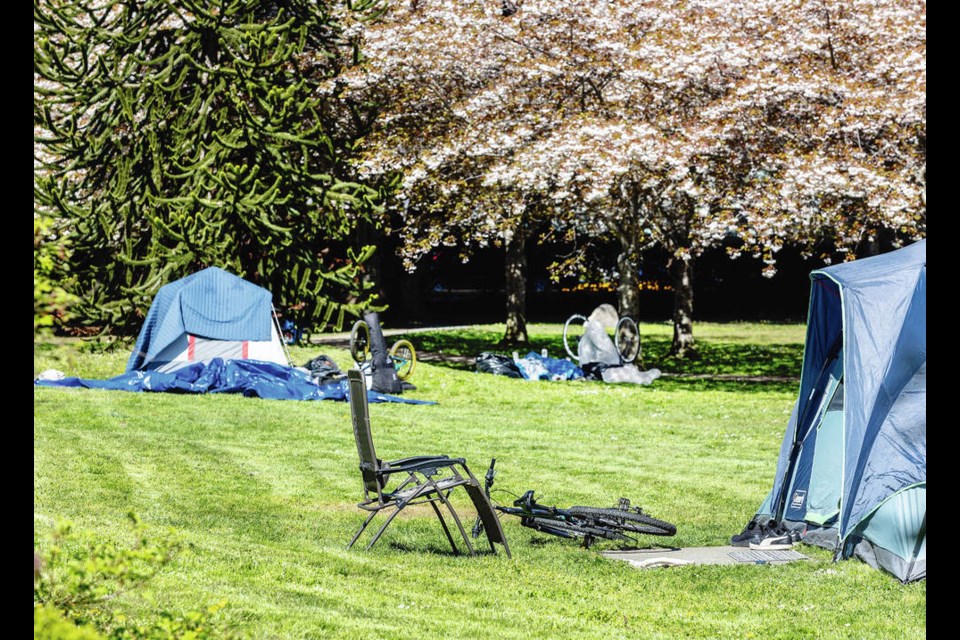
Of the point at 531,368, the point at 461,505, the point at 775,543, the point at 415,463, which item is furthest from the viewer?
the point at 531,368

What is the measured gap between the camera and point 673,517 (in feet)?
→ 29.9

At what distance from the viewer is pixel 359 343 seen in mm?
19281

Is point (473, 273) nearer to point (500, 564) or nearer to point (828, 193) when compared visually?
point (828, 193)

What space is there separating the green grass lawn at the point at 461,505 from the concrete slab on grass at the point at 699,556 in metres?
0.14

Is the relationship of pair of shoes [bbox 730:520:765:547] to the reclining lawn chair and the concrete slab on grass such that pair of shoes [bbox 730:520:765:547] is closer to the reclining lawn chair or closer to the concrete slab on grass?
the concrete slab on grass

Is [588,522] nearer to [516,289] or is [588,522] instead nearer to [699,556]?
[699,556]

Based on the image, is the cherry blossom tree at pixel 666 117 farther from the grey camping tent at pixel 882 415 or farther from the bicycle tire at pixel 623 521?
the bicycle tire at pixel 623 521

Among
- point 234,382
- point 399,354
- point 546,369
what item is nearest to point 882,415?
point 234,382

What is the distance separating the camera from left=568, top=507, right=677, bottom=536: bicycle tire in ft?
25.2

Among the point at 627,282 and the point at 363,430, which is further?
the point at 627,282

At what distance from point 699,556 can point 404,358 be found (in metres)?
12.4

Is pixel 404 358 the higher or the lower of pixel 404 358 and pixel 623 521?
the higher

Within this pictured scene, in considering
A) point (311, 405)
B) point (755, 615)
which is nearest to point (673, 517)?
point (755, 615)

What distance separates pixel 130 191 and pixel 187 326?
5123 mm
